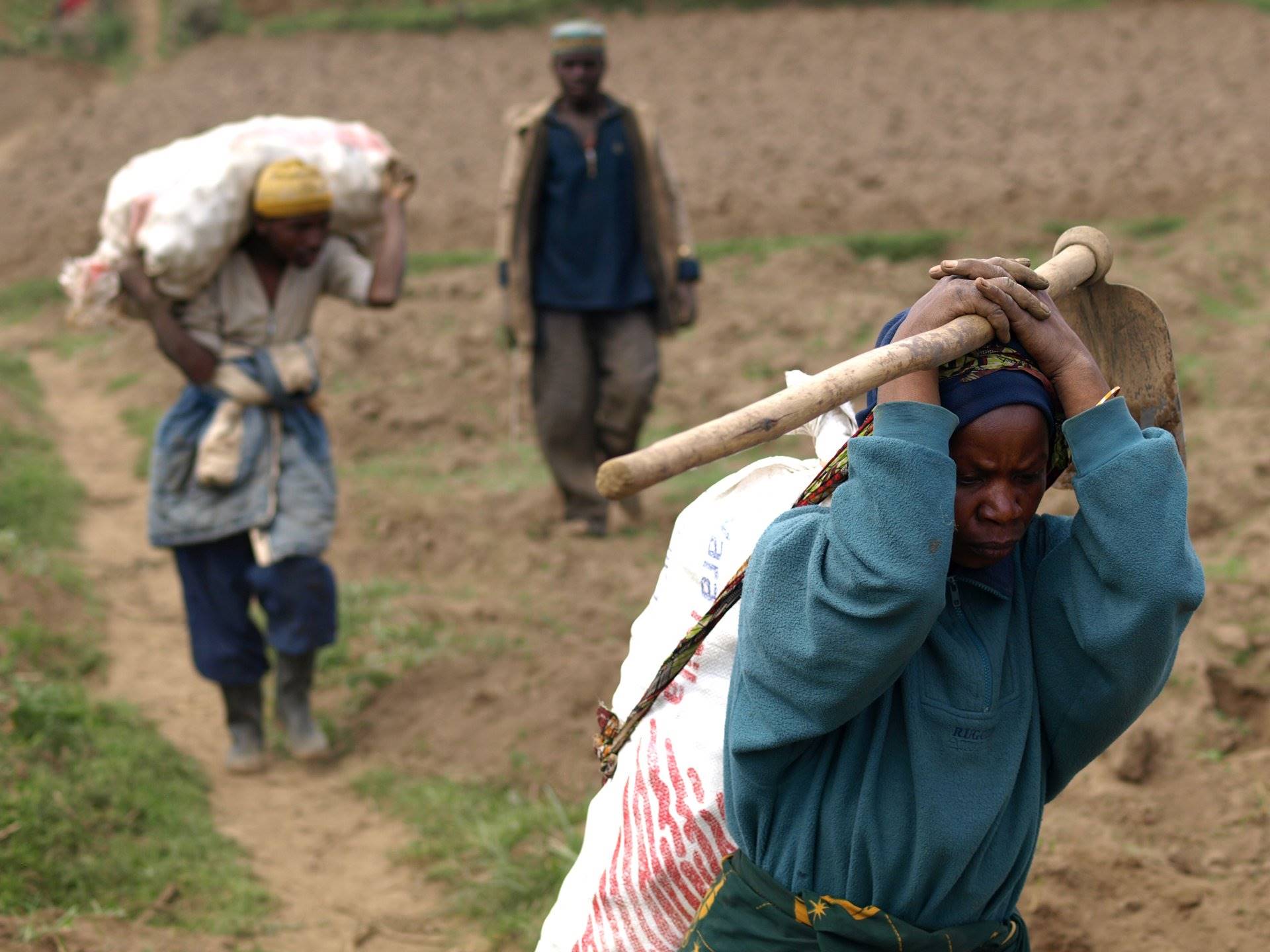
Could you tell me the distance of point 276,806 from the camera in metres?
4.86

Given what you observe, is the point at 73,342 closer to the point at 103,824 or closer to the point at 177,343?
the point at 177,343

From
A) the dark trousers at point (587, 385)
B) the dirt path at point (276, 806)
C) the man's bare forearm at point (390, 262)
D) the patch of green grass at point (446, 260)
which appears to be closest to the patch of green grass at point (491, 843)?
the dirt path at point (276, 806)

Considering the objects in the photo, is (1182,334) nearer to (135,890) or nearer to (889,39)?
(135,890)

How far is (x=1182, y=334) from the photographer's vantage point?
8.30 meters

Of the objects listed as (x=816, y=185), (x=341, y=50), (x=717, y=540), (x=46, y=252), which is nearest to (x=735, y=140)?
(x=816, y=185)

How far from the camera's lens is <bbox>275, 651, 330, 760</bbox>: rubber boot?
5.09m

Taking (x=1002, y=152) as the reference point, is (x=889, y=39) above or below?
above

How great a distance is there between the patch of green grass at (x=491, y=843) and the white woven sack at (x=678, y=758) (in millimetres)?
1588

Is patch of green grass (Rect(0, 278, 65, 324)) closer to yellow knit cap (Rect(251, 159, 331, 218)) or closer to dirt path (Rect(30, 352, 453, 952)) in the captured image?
dirt path (Rect(30, 352, 453, 952))

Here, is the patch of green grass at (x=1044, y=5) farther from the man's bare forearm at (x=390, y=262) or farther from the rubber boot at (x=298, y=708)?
the rubber boot at (x=298, y=708)

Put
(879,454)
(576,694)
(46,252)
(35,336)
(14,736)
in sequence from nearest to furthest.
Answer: (879,454), (14,736), (576,694), (35,336), (46,252)

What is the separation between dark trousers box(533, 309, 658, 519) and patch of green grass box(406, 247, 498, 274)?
15.3ft

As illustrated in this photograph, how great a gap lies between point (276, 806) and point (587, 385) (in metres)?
2.73

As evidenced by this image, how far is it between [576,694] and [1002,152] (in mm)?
8683
